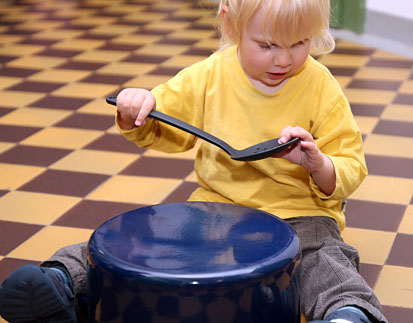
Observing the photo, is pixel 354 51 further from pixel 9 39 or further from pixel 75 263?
pixel 75 263

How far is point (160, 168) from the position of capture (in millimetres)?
2229

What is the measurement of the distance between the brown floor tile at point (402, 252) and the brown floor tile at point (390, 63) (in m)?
1.69

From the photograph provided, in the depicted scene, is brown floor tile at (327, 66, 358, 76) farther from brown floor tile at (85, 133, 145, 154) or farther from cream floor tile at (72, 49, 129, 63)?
brown floor tile at (85, 133, 145, 154)

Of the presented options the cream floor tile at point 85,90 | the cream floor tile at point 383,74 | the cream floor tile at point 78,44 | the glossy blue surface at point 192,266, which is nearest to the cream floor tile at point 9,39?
the cream floor tile at point 78,44

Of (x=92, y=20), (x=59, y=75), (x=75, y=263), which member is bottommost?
(x=92, y=20)

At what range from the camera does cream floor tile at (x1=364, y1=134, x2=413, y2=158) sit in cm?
231

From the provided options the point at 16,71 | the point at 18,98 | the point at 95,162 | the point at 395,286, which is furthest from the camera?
the point at 16,71

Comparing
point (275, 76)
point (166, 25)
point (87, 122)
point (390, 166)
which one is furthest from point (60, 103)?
point (275, 76)

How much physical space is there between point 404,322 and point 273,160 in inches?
14.5

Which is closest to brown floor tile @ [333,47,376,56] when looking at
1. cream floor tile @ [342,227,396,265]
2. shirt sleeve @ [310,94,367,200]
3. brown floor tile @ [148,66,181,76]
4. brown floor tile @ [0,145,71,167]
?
brown floor tile @ [148,66,181,76]

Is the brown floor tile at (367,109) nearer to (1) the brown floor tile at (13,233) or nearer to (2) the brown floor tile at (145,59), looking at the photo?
(2) the brown floor tile at (145,59)

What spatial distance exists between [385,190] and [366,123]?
584 millimetres

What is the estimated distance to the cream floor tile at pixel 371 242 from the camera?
1.67 metres

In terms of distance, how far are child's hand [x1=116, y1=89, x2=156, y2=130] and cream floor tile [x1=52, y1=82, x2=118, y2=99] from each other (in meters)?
1.59
